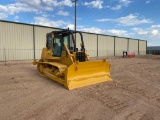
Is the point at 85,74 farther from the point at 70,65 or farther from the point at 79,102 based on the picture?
the point at 79,102

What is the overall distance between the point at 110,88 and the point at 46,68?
3915mm

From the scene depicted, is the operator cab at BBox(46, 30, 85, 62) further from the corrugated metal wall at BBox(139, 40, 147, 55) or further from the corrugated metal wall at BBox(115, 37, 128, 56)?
the corrugated metal wall at BBox(139, 40, 147, 55)

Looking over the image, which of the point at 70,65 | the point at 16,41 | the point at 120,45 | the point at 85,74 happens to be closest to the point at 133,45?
the point at 120,45

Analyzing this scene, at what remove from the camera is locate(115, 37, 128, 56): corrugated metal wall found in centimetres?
3478

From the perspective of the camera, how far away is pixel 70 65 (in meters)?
7.25

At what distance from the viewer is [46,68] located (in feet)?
30.6

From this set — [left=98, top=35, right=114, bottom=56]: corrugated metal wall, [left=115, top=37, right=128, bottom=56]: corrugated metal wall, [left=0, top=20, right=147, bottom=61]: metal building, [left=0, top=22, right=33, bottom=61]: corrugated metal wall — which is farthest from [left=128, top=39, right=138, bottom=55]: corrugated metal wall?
[left=0, top=22, right=33, bottom=61]: corrugated metal wall

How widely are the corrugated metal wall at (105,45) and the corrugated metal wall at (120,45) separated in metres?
1.43

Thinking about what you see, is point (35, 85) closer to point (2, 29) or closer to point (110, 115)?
point (110, 115)

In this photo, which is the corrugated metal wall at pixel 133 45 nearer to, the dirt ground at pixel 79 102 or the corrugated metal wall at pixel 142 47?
the corrugated metal wall at pixel 142 47

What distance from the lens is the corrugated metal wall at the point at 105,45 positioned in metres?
30.5

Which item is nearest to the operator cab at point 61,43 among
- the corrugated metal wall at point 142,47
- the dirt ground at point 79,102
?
the dirt ground at point 79,102

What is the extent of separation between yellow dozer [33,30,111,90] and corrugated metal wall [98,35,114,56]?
2108 centimetres

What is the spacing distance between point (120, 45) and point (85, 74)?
98.2 ft
